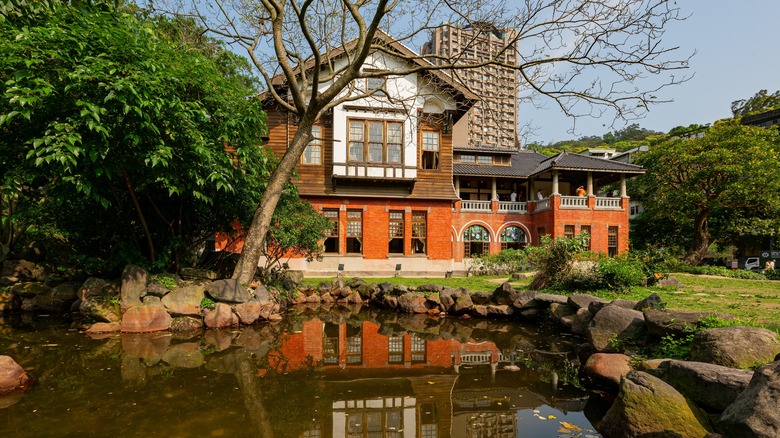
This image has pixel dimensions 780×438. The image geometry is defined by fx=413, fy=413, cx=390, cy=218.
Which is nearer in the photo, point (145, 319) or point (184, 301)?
point (145, 319)

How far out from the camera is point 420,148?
20.0 metres

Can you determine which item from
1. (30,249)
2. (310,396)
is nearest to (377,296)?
(310,396)

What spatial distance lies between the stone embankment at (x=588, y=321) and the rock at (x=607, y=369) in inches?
0.5

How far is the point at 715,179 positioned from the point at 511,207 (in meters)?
A: 10.9

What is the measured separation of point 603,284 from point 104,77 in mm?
11255

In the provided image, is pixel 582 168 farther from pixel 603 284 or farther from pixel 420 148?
pixel 603 284

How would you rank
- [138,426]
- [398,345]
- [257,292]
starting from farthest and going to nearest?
1. [257,292]
2. [398,345]
3. [138,426]

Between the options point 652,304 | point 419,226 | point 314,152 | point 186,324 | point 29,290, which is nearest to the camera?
point 652,304

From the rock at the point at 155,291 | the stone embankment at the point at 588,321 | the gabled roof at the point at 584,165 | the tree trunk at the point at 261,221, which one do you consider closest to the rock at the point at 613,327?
the stone embankment at the point at 588,321

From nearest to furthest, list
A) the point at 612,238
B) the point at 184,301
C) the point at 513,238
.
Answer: the point at 184,301 → the point at 612,238 → the point at 513,238

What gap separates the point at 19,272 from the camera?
1066 cm

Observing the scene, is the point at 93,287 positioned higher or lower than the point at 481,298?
higher

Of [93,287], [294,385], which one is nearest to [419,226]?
[93,287]

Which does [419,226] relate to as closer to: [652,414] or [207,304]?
[207,304]
